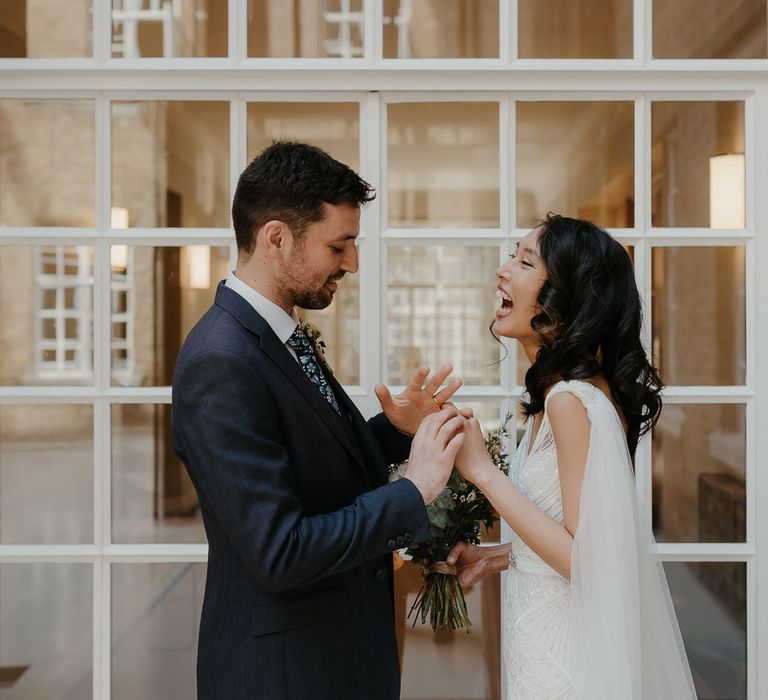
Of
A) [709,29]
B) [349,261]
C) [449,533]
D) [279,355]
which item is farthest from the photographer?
[709,29]

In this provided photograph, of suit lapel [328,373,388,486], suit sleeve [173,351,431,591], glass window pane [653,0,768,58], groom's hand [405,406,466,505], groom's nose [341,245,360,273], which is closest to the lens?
suit sleeve [173,351,431,591]

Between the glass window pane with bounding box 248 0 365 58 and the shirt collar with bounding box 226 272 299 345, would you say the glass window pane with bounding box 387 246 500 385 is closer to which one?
the glass window pane with bounding box 248 0 365 58

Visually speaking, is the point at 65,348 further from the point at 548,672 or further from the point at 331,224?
the point at 548,672

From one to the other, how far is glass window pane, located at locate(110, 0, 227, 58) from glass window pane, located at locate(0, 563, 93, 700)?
1614mm

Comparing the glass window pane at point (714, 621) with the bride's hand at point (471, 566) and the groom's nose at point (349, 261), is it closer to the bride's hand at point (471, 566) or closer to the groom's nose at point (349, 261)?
the bride's hand at point (471, 566)

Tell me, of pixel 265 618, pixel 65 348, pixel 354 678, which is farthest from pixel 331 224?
pixel 65 348

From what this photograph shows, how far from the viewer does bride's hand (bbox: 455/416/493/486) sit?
1.74m

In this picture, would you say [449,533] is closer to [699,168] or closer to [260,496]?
[260,496]

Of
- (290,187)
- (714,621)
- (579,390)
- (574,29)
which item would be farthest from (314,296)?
(714,621)

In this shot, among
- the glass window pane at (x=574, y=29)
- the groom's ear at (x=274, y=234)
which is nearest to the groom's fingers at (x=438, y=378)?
the groom's ear at (x=274, y=234)

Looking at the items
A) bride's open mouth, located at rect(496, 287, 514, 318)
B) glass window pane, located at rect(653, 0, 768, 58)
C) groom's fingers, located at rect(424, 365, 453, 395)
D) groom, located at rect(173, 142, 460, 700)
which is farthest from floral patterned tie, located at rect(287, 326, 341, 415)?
glass window pane, located at rect(653, 0, 768, 58)

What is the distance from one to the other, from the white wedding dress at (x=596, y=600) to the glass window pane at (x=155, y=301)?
119 cm

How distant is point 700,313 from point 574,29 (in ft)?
3.14

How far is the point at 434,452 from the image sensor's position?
5.38 ft
